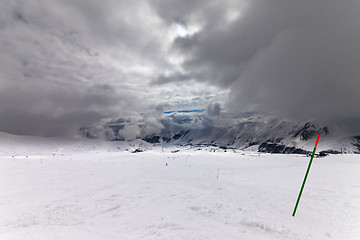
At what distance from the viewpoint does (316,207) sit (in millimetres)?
12422

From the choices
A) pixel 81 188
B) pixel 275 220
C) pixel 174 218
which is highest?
pixel 275 220

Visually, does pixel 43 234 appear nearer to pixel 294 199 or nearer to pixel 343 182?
pixel 294 199

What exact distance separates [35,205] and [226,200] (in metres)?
14.4

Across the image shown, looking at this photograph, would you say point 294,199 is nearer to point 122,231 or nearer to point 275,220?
point 275,220

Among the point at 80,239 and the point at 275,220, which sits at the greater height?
the point at 275,220

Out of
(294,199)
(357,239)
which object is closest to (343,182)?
(294,199)

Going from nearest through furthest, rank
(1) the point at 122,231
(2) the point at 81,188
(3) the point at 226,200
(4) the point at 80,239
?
(4) the point at 80,239, (1) the point at 122,231, (3) the point at 226,200, (2) the point at 81,188

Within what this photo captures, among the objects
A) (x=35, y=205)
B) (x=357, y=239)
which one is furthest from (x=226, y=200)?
(x=35, y=205)

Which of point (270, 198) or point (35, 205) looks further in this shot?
point (270, 198)

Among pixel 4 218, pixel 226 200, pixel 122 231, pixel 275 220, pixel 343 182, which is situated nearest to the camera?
pixel 122 231

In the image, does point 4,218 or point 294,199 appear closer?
point 4,218

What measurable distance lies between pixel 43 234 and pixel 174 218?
6628 millimetres

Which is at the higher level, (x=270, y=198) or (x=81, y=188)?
(x=270, y=198)

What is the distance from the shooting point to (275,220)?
9.89 m
